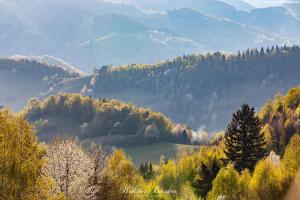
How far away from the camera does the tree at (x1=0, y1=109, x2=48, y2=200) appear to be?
42750 mm

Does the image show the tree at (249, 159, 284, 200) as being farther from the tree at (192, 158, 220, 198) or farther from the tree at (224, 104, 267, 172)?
the tree at (224, 104, 267, 172)

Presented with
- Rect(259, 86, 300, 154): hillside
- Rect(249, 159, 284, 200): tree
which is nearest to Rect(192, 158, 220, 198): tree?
Rect(249, 159, 284, 200): tree

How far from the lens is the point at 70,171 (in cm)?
5956

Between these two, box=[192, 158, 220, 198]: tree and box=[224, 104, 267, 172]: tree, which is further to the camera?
box=[224, 104, 267, 172]: tree

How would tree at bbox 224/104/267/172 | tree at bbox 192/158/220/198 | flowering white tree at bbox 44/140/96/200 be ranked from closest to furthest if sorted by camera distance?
flowering white tree at bbox 44/140/96/200 < tree at bbox 192/158/220/198 < tree at bbox 224/104/267/172

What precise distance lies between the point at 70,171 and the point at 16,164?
16.2 m

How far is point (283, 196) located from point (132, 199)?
2253 cm

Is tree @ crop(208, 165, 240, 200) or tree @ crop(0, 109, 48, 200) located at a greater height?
tree @ crop(0, 109, 48, 200)

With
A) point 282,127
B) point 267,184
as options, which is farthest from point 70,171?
point 282,127

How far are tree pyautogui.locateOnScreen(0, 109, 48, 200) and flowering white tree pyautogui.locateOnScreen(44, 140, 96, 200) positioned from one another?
10121 mm

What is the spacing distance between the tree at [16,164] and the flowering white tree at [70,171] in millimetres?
10121

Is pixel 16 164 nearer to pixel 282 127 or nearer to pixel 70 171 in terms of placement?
pixel 70 171

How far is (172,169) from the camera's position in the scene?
15538 centimetres

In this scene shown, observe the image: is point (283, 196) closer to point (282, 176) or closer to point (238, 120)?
point (282, 176)
